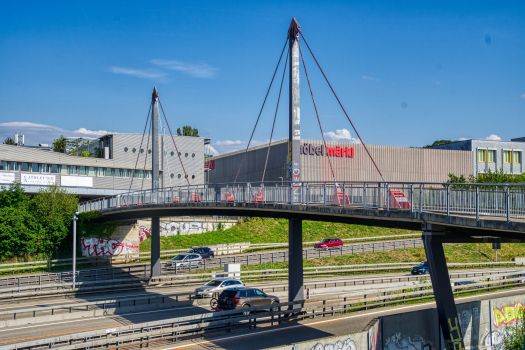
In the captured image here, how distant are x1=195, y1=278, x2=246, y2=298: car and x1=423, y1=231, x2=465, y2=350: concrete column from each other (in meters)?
16.0

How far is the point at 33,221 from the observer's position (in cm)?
A: 4562

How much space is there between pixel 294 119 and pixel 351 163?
41528 mm

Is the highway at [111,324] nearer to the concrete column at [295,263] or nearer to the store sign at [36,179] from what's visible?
the concrete column at [295,263]

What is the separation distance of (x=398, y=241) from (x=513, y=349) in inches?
1148

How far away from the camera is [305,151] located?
205 ft

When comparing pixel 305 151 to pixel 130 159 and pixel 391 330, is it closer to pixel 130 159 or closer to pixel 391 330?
pixel 130 159

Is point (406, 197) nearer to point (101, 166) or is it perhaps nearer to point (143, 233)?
point (143, 233)

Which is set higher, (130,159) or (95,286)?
(130,159)

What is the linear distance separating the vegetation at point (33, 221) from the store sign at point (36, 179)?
3875mm

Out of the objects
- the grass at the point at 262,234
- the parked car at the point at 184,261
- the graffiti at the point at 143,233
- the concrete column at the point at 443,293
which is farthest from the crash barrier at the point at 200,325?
the graffiti at the point at 143,233

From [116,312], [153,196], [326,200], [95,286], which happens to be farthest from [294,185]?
[95,286]

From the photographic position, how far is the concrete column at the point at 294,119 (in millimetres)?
24362

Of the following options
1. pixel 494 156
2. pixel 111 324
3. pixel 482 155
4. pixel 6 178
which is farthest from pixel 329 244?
pixel 494 156

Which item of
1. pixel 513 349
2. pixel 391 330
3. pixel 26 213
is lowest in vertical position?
pixel 513 349
